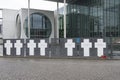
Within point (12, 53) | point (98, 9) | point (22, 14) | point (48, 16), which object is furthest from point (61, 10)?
point (12, 53)

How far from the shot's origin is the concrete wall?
60.9 metres

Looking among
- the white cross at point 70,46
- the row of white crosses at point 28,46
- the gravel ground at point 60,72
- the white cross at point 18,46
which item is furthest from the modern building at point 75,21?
the white cross at point 18,46

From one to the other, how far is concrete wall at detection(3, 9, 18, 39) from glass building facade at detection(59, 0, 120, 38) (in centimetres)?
1979

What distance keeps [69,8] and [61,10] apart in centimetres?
501

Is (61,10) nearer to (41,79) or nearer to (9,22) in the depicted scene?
(9,22)

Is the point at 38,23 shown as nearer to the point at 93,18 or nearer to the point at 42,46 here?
the point at 93,18

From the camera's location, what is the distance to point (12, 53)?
1934 cm

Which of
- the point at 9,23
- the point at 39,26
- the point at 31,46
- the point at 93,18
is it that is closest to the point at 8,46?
the point at 31,46

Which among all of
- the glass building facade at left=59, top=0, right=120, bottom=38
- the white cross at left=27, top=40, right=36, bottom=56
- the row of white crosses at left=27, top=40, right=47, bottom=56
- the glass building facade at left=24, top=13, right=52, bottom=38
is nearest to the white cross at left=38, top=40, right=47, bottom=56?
the row of white crosses at left=27, top=40, right=47, bottom=56

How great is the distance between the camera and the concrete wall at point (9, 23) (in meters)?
60.9

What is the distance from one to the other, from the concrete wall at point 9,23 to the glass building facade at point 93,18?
1979 centimetres

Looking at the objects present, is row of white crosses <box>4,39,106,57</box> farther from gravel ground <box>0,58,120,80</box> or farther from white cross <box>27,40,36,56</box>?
gravel ground <box>0,58,120,80</box>

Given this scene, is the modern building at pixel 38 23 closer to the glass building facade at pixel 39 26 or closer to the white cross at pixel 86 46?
the glass building facade at pixel 39 26

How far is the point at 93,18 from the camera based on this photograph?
130 ft
